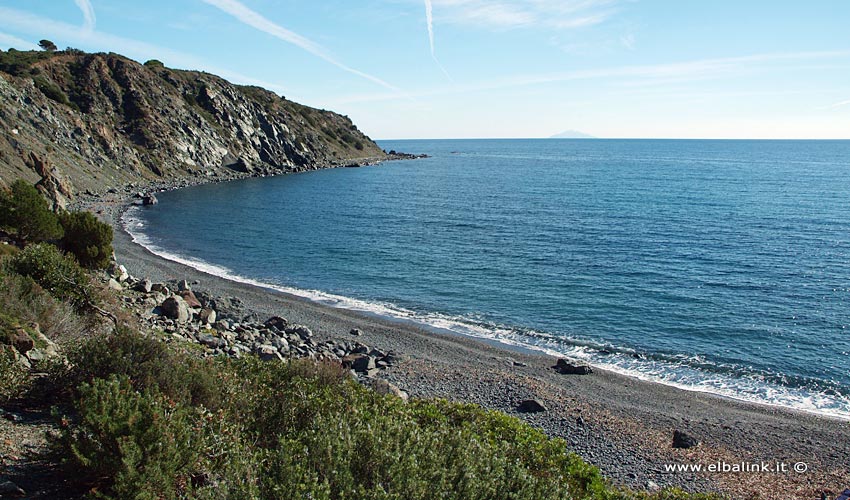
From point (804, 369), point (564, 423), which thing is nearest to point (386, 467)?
point (564, 423)

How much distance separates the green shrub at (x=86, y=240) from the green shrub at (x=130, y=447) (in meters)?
22.0

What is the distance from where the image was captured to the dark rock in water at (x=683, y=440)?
738 inches

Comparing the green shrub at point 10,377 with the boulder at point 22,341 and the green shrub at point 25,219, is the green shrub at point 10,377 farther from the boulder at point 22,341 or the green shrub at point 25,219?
the green shrub at point 25,219

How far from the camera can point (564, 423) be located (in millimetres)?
19828

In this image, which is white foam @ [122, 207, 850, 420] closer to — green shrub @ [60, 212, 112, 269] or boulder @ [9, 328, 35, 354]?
green shrub @ [60, 212, 112, 269]

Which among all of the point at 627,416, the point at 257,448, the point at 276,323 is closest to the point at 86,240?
the point at 276,323

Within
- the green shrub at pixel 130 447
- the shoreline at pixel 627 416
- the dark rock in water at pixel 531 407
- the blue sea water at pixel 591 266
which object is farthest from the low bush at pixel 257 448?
the blue sea water at pixel 591 266

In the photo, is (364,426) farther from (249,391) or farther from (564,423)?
(564,423)

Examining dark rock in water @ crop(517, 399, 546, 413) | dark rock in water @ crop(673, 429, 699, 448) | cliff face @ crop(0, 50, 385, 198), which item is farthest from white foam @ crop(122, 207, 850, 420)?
cliff face @ crop(0, 50, 385, 198)

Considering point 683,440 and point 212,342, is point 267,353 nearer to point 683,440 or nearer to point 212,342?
point 212,342

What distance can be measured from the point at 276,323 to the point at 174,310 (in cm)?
564

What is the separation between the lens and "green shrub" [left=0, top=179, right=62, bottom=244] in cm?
2619

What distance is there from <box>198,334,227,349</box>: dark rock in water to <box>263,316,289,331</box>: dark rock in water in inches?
227

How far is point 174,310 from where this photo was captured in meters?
23.0
